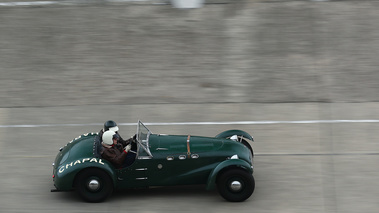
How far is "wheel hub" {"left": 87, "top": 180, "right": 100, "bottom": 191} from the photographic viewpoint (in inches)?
420

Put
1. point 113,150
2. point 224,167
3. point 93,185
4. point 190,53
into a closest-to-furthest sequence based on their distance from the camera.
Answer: point 224,167 < point 93,185 < point 113,150 < point 190,53

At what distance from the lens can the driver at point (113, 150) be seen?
10.7 m

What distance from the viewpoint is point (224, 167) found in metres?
10.6

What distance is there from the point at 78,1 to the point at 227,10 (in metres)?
4.60

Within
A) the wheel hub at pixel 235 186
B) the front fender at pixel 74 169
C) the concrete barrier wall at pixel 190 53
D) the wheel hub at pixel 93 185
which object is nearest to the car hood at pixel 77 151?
the front fender at pixel 74 169

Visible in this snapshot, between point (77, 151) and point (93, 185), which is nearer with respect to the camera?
point (93, 185)

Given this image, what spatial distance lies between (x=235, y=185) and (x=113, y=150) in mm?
2144

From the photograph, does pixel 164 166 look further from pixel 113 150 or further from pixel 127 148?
pixel 113 150

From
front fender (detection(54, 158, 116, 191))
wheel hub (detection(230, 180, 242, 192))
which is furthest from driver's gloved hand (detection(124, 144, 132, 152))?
wheel hub (detection(230, 180, 242, 192))

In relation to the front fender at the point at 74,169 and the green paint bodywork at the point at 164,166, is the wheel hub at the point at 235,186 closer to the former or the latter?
the green paint bodywork at the point at 164,166

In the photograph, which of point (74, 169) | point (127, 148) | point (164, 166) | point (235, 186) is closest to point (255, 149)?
point (235, 186)

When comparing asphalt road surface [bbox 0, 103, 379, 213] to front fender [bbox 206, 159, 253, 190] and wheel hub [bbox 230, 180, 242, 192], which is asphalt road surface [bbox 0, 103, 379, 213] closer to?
wheel hub [bbox 230, 180, 242, 192]

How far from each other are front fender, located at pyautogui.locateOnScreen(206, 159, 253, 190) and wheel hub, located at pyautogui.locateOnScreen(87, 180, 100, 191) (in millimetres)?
1848

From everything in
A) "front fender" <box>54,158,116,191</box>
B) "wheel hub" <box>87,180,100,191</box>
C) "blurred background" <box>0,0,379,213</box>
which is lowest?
"wheel hub" <box>87,180,100,191</box>
